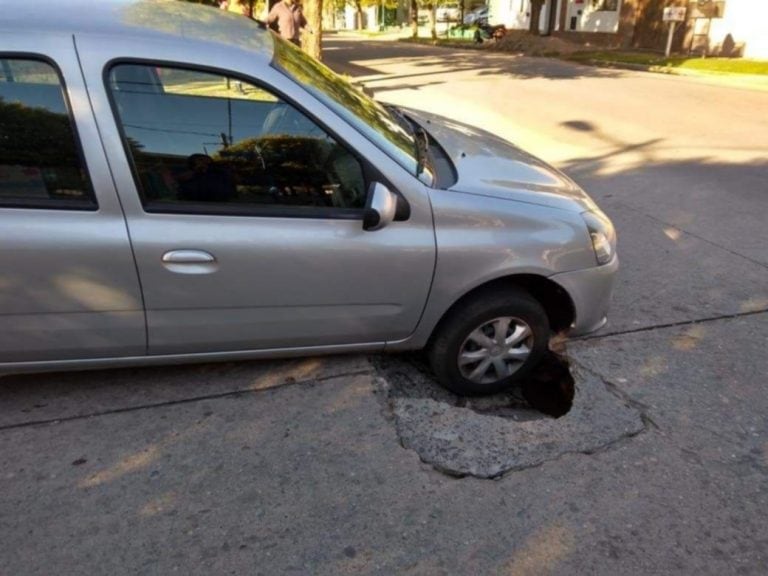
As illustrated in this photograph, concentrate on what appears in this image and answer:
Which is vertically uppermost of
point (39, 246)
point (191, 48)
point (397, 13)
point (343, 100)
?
point (397, 13)

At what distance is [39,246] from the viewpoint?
2.46 meters

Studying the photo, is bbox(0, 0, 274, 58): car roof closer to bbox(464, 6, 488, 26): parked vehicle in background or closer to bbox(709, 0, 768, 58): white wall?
bbox(709, 0, 768, 58): white wall

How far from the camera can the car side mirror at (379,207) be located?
2617mm

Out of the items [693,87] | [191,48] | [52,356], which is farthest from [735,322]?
[693,87]

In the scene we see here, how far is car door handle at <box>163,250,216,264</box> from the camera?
2562 millimetres

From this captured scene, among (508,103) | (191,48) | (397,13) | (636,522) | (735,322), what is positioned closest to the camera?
(636,522)

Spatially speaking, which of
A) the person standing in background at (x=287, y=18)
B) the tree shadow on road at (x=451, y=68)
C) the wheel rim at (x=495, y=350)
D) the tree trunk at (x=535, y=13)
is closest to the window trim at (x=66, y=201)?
the wheel rim at (x=495, y=350)

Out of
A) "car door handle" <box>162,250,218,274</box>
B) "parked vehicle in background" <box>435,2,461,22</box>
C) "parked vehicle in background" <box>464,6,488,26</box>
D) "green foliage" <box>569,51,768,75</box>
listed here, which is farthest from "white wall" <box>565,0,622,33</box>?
"car door handle" <box>162,250,218,274</box>

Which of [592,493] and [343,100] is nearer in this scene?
[592,493]

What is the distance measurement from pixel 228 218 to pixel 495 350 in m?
1.50

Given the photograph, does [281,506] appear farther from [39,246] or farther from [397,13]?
[397,13]

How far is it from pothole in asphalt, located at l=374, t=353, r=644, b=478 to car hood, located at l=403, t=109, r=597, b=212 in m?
0.96

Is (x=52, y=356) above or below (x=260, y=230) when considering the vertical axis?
below

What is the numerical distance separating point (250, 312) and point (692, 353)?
2539 mm
